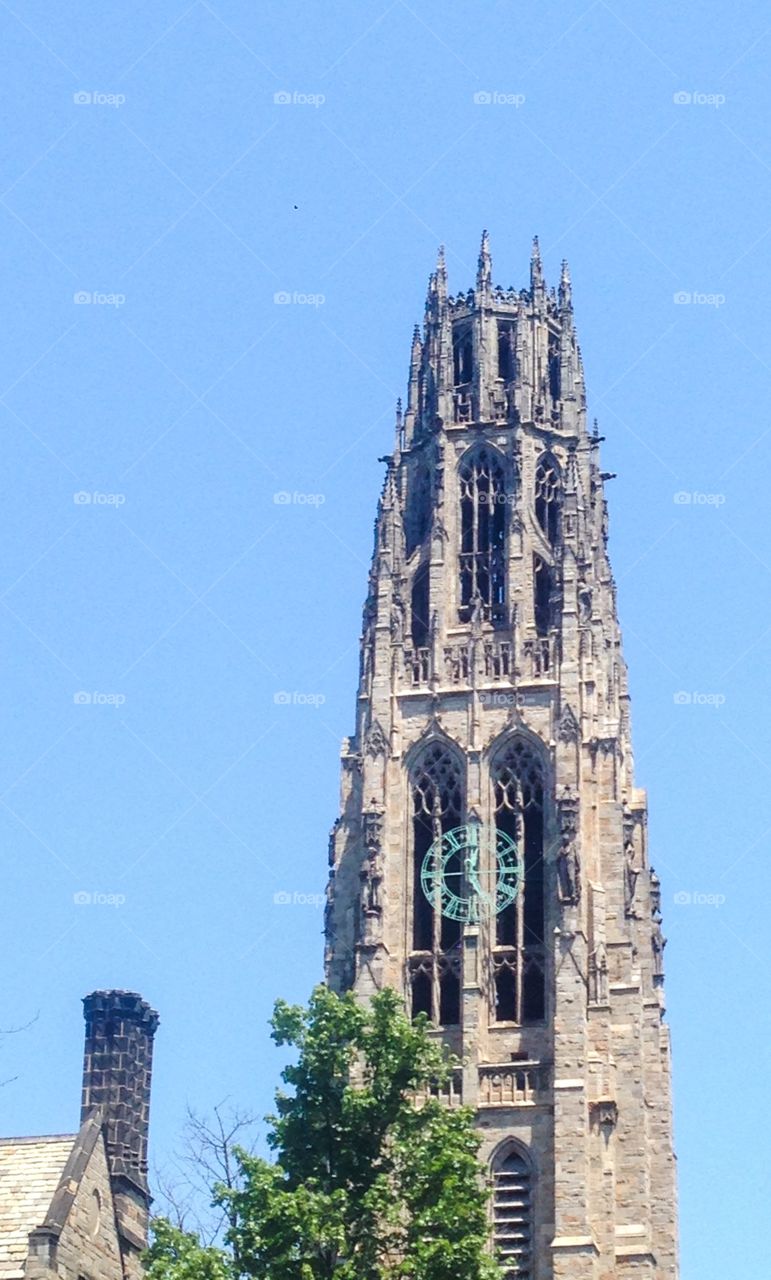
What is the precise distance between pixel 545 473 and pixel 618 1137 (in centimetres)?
2548

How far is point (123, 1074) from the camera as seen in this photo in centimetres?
5525

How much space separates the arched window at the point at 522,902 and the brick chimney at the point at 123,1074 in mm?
22126

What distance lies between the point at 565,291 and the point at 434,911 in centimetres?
2794

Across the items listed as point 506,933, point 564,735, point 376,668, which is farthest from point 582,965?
point 376,668

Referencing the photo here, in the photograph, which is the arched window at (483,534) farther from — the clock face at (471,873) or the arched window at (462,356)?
the clock face at (471,873)

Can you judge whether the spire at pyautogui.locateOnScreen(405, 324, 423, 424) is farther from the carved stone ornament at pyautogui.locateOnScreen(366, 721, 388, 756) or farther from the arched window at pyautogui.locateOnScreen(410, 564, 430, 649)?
the carved stone ornament at pyautogui.locateOnScreen(366, 721, 388, 756)

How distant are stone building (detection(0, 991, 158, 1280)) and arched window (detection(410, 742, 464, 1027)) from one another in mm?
20787

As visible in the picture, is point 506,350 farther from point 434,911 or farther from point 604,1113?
point 604,1113

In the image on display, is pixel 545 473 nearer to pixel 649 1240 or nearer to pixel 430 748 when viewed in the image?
pixel 430 748

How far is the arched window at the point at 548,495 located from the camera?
86.8m

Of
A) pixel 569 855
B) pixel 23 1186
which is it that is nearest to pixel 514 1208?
pixel 569 855

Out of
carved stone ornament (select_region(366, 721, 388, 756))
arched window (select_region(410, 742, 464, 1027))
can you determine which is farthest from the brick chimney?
carved stone ornament (select_region(366, 721, 388, 756))

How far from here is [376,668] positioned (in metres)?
82.6

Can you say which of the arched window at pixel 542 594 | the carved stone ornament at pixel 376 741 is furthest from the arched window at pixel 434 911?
the arched window at pixel 542 594
